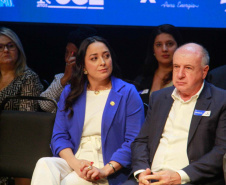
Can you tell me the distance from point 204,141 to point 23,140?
A: 1641mm

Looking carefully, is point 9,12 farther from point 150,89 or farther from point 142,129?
point 142,129

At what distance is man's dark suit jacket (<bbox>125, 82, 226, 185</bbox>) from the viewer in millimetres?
2744

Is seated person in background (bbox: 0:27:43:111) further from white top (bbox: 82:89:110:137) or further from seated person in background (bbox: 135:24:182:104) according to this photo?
seated person in background (bbox: 135:24:182:104)

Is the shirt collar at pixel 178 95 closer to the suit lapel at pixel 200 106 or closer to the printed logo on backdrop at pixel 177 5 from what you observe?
the suit lapel at pixel 200 106

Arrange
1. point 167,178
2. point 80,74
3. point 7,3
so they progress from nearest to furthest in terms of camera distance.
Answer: point 167,178
point 80,74
point 7,3

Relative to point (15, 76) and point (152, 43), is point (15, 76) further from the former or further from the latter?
point (152, 43)

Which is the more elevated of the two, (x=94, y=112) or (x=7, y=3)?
(x=7, y=3)

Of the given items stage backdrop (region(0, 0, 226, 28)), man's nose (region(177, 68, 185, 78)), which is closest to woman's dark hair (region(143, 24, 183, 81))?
stage backdrop (region(0, 0, 226, 28))

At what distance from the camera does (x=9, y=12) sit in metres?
4.92

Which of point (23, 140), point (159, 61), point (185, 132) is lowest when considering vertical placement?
point (23, 140)

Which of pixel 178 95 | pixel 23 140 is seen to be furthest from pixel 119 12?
pixel 178 95

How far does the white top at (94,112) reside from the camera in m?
3.32

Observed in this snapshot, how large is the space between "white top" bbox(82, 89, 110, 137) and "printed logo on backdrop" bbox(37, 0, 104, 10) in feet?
5.53

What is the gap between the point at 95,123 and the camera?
131 inches
